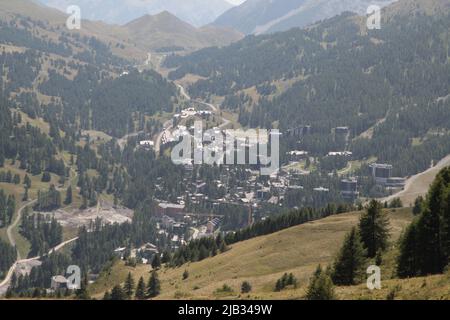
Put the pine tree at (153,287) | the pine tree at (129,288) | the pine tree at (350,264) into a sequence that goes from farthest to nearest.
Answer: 1. the pine tree at (129,288)
2. the pine tree at (153,287)
3. the pine tree at (350,264)

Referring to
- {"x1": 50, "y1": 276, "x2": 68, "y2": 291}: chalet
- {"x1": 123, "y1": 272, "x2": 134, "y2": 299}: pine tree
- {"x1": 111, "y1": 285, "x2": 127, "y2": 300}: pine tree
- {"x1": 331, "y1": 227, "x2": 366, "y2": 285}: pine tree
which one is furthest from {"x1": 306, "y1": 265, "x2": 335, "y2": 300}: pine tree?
{"x1": 50, "y1": 276, "x2": 68, "y2": 291}: chalet

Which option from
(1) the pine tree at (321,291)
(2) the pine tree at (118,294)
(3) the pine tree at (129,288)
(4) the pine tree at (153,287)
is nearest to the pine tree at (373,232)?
(1) the pine tree at (321,291)

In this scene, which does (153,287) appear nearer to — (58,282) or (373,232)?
(373,232)

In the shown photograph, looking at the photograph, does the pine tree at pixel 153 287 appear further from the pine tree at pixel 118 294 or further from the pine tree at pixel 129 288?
the pine tree at pixel 118 294
